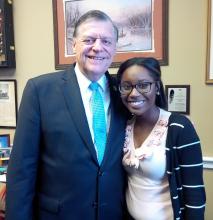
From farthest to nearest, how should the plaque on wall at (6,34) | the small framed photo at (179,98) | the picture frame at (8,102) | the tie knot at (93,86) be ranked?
the picture frame at (8,102) → the plaque on wall at (6,34) → the small framed photo at (179,98) → the tie knot at (93,86)

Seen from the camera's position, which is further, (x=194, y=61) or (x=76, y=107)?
(x=194, y=61)

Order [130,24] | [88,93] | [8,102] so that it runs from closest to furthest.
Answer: [88,93] → [130,24] → [8,102]

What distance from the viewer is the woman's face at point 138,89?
1.19 meters

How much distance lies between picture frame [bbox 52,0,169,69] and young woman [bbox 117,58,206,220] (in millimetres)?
670

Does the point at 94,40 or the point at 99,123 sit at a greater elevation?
the point at 94,40

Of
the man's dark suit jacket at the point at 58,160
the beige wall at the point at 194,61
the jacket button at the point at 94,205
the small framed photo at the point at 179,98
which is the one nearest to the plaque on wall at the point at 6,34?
the beige wall at the point at 194,61

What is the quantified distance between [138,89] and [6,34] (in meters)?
1.33

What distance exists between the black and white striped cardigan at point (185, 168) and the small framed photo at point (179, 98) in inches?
26.8

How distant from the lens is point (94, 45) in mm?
1206

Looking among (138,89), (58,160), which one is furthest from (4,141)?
(138,89)

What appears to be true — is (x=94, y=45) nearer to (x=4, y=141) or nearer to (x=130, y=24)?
(x=130, y=24)

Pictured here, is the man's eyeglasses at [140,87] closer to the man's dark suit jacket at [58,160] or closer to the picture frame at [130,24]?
the man's dark suit jacket at [58,160]

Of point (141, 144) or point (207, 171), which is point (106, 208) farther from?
point (207, 171)

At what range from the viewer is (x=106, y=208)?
1.25 m
